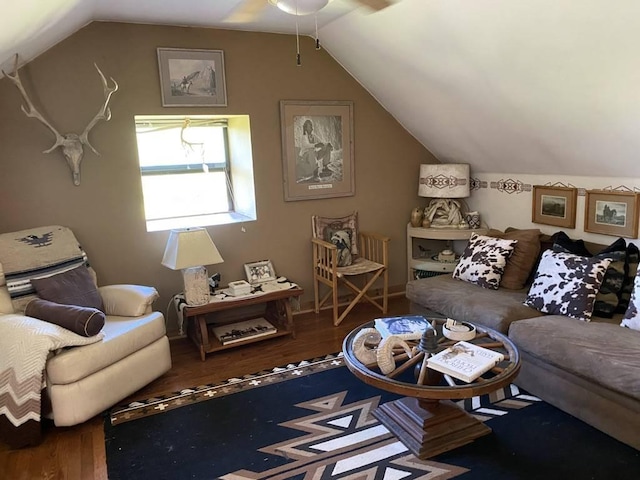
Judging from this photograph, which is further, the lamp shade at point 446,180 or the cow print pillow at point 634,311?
the lamp shade at point 446,180

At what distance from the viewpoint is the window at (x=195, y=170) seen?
404 cm

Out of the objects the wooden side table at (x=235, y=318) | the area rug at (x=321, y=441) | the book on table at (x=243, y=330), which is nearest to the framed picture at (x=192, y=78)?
the wooden side table at (x=235, y=318)

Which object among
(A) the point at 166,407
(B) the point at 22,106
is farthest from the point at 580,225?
(B) the point at 22,106

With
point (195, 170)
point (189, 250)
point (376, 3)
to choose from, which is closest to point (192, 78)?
point (195, 170)

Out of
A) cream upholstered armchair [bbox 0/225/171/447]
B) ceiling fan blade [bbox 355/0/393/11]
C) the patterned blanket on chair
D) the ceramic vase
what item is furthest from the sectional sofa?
the patterned blanket on chair

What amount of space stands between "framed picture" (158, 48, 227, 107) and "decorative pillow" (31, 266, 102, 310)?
1.38m

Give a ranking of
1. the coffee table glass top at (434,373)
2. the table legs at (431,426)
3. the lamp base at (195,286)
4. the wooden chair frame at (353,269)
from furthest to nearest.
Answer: the wooden chair frame at (353,269) < the lamp base at (195,286) < the table legs at (431,426) < the coffee table glass top at (434,373)

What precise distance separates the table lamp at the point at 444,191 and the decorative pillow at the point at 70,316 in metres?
2.91

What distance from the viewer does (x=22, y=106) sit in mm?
3172

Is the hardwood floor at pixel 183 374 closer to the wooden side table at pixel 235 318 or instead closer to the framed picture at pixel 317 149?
the wooden side table at pixel 235 318

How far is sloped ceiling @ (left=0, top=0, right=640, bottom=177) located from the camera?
7.83 feet

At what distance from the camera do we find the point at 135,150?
359cm

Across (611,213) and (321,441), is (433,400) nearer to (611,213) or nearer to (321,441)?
(321,441)

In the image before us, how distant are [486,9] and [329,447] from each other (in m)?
2.38
